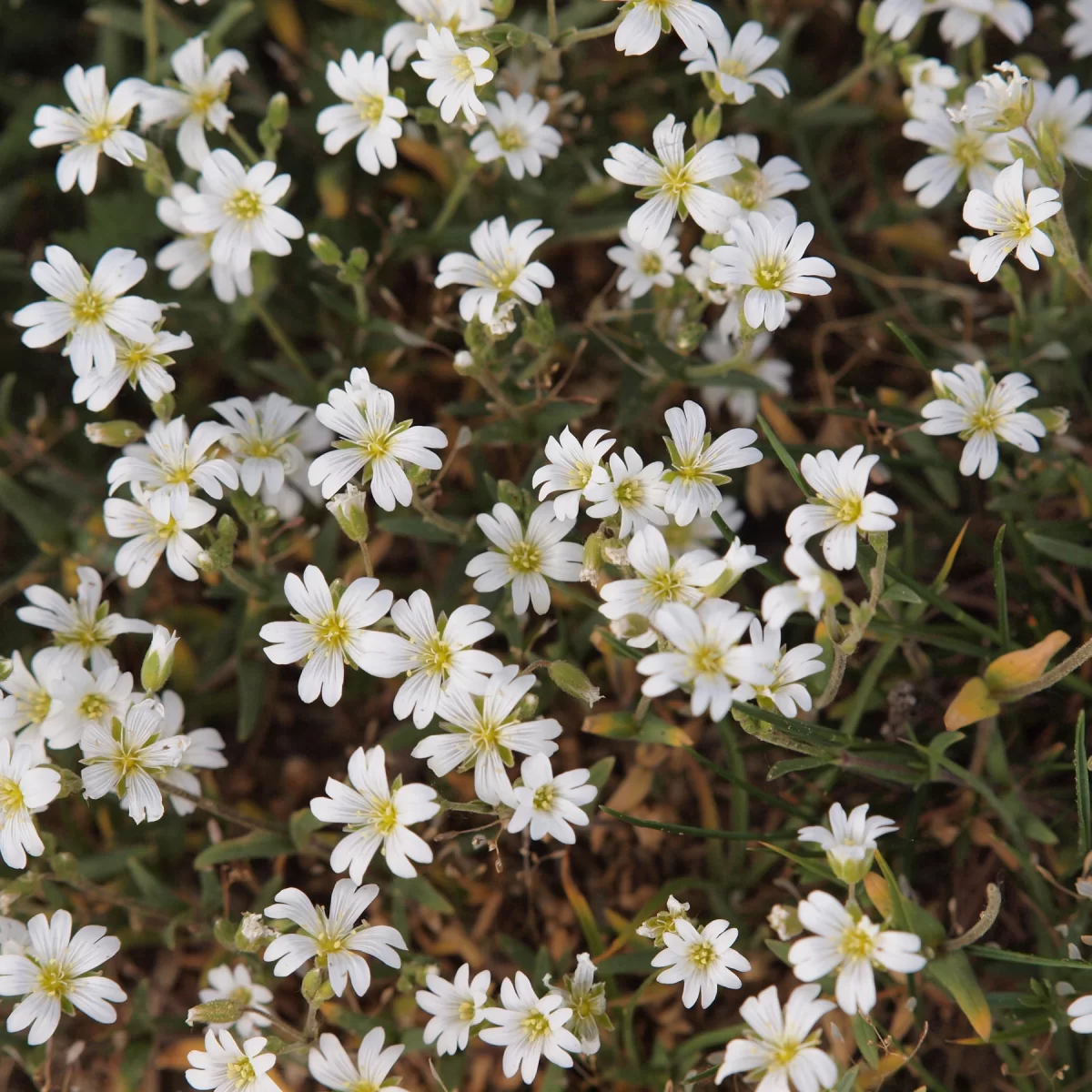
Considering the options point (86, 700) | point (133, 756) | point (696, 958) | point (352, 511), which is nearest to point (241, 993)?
point (133, 756)

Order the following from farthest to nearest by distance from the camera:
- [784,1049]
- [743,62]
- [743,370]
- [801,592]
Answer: [743,370]
[743,62]
[784,1049]
[801,592]

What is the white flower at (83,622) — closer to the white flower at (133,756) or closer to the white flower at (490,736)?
the white flower at (133,756)

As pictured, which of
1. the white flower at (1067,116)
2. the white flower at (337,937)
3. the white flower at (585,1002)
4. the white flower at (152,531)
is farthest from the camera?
the white flower at (1067,116)

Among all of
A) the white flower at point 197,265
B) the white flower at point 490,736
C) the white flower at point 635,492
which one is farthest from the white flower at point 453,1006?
the white flower at point 197,265

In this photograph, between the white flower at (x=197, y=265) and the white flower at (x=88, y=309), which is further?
the white flower at (x=197, y=265)

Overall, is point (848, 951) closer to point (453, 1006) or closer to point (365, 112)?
point (453, 1006)

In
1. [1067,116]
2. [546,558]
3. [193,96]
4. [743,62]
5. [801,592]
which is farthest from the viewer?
[1067,116]

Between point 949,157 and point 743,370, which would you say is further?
point 743,370
